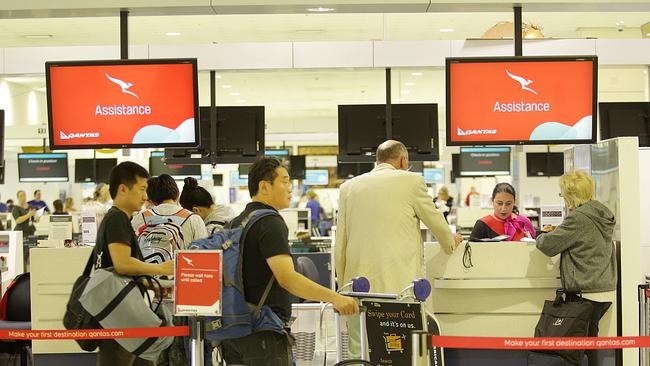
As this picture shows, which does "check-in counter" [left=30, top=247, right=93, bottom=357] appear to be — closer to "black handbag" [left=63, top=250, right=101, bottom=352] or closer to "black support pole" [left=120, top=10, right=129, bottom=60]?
"black support pole" [left=120, top=10, right=129, bottom=60]

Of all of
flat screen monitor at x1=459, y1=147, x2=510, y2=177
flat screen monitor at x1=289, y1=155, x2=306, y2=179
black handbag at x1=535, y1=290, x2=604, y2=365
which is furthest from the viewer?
flat screen monitor at x1=289, y1=155, x2=306, y2=179

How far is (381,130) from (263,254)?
504cm

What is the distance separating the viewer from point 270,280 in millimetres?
3561

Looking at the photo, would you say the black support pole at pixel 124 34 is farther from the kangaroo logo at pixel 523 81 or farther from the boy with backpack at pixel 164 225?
the kangaroo logo at pixel 523 81

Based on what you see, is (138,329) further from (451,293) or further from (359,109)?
(359,109)

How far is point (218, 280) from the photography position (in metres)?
3.47

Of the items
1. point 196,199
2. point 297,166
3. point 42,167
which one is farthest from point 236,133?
point 297,166

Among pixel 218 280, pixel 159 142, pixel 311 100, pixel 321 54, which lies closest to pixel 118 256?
pixel 218 280

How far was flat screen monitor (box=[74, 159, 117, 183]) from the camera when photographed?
1942 cm

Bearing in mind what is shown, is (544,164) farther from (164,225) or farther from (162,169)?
(164,225)

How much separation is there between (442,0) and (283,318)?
2705 millimetres

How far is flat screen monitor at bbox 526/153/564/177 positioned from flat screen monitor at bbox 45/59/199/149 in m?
15.1

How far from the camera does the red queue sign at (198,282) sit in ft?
11.4

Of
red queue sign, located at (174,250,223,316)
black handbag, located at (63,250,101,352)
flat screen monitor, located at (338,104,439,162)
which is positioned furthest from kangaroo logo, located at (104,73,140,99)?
flat screen monitor, located at (338,104,439,162)
